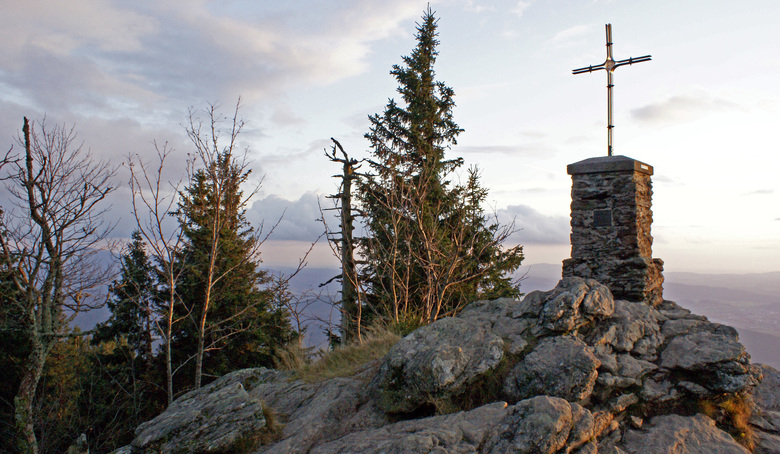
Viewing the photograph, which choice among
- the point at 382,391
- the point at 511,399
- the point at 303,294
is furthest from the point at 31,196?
the point at 511,399

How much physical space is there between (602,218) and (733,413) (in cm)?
428

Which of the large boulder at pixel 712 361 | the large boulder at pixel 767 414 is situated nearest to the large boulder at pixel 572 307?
the large boulder at pixel 712 361

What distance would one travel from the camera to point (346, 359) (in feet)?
28.5

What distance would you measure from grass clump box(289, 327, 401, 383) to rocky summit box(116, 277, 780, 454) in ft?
1.51

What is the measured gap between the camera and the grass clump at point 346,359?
26.9ft

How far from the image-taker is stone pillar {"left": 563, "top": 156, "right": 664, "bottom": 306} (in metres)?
8.99

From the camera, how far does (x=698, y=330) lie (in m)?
7.24

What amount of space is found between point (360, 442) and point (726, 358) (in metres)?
5.31

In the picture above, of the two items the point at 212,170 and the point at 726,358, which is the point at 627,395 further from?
the point at 212,170

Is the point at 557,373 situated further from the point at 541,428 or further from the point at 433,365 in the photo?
the point at 433,365

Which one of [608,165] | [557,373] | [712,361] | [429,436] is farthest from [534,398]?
[608,165]

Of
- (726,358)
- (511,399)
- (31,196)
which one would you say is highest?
(31,196)

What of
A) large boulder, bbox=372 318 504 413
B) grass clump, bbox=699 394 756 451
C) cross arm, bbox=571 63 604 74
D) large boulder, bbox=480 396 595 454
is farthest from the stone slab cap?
A: large boulder, bbox=480 396 595 454

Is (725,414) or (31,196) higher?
(31,196)
